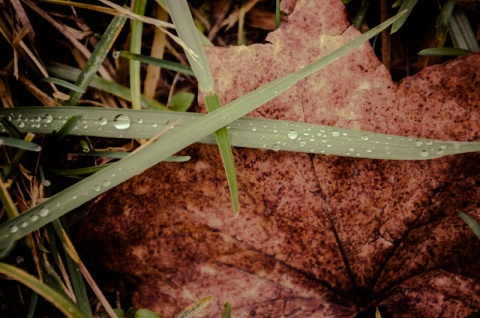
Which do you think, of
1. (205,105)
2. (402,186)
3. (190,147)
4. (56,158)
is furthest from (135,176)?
(402,186)

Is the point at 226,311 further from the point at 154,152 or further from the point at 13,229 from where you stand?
the point at 13,229

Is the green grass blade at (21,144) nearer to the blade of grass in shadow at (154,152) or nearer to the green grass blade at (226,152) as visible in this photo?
the blade of grass in shadow at (154,152)

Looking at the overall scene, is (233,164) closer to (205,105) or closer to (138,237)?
(205,105)

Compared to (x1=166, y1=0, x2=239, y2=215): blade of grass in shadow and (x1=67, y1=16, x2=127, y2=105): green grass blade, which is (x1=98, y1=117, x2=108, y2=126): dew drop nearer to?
(x1=67, y1=16, x2=127, y2=105): green grass blade

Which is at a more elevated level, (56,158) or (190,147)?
(56,158)

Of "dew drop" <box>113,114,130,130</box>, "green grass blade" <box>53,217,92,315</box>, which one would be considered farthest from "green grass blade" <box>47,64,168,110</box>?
"green grass blade" <box>53,217,92,315</box>

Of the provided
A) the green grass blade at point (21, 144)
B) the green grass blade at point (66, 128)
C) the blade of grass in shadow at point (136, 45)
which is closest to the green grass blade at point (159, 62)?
the blade of grass in shadow at point (136, 45)
